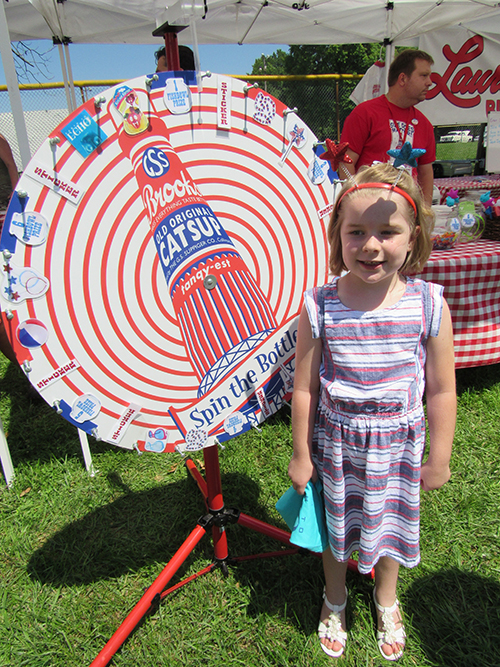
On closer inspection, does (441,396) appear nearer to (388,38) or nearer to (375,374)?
(375,374)

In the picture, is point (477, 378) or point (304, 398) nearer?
point (304, 398)

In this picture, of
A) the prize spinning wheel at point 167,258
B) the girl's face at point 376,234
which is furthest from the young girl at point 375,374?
the prize spinning wheel at point 167,258

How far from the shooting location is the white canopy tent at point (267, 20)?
13.0 ft

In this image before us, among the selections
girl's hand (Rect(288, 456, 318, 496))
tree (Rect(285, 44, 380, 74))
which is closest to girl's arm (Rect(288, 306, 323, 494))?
girl's hand (Rect(288, 456, 318, 496))

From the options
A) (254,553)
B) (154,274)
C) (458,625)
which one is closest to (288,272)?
(154,274)

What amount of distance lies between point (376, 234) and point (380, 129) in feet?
5.46

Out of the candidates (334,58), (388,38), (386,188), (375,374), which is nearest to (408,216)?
(386,188)

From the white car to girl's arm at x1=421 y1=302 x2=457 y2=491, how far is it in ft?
85.8

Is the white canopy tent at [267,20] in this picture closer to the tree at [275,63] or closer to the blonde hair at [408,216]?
the blonde hair at [408,216]

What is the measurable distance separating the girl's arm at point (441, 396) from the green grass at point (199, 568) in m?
0.61

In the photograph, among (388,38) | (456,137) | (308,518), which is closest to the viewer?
(308,518)

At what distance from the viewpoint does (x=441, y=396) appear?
1135 millimetres

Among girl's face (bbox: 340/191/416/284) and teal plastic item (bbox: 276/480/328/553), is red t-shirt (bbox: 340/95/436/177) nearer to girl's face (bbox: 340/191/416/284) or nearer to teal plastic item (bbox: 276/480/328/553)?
girl's face (bbox: 340/191/416/284)

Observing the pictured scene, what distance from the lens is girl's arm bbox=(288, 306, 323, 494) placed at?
1162mm
